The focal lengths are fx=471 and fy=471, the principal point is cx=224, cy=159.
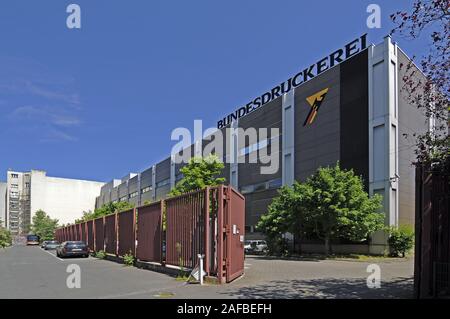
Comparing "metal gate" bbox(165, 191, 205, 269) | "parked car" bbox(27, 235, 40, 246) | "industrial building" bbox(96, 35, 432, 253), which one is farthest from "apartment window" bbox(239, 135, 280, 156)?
"parked car" bbox(27, 235, 40, 246)

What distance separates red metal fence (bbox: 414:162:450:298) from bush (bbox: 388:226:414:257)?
21980 mm

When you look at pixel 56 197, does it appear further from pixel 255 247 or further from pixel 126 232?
pixel 126 232

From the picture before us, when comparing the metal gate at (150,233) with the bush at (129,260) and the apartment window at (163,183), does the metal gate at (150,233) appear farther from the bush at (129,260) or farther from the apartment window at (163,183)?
the apartment window at (163,183)

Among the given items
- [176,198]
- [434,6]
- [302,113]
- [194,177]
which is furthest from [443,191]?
[302,113]

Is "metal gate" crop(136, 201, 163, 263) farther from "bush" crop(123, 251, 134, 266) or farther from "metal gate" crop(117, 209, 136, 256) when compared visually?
"metal gate" crop(117, 209, 136, 256)

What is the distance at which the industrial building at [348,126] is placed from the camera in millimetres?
33281

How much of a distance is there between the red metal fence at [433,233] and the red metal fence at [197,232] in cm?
561

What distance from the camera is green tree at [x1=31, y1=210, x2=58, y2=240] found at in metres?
123

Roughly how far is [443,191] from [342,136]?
2743cm

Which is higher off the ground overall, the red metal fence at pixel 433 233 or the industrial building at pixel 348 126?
the industrial building at pixel 348 126

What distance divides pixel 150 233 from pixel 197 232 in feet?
19.2

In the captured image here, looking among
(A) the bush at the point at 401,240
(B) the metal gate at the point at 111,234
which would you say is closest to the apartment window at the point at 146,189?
(B) the metal gate at the point at 111,234

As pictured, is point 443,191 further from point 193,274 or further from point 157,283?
point 157,283
